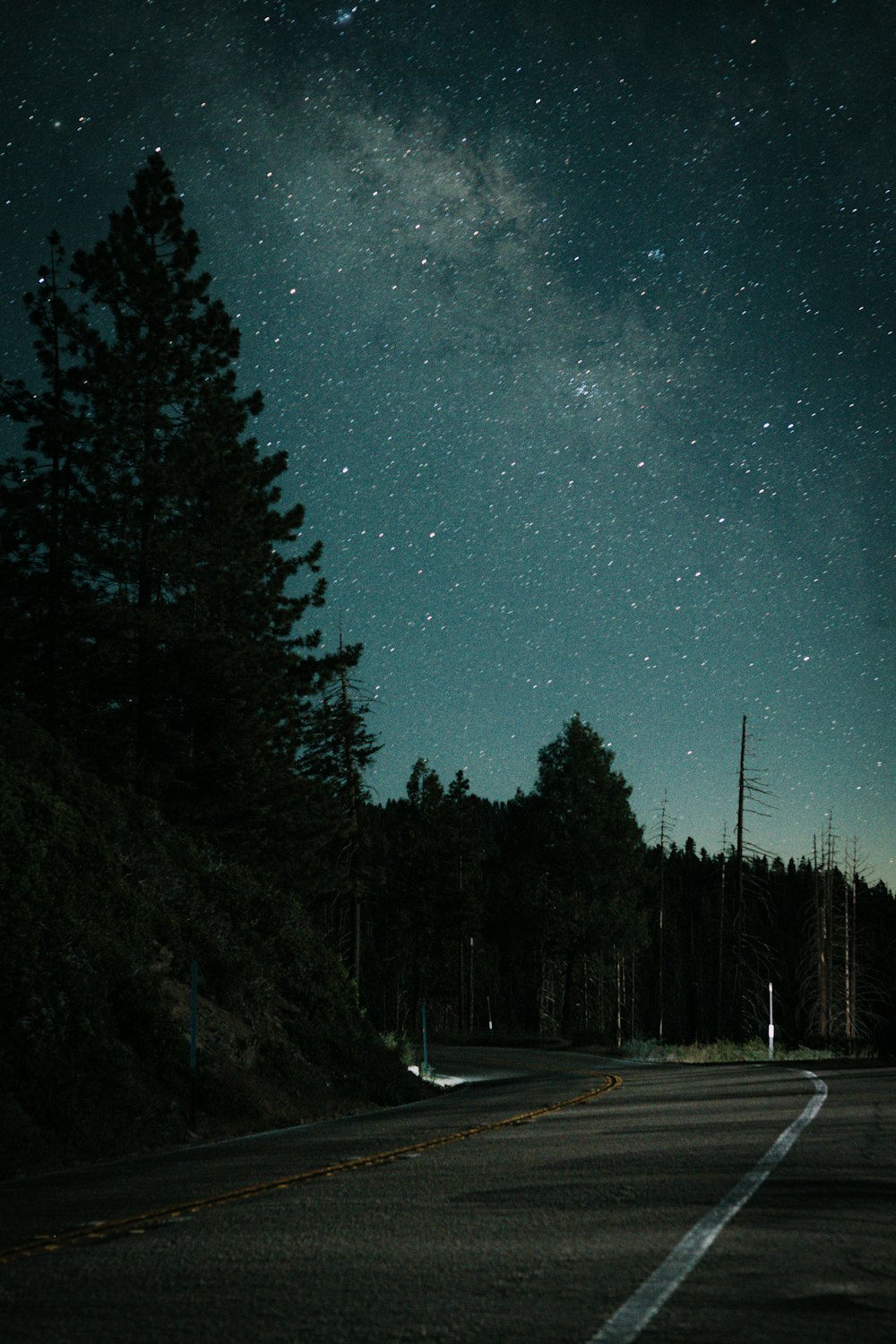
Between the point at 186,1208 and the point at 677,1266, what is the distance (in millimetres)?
3780

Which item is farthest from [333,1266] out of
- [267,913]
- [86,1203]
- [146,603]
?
[146,603]

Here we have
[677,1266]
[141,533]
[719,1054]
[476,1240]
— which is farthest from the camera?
[719,1054]

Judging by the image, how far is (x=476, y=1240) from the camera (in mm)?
6707

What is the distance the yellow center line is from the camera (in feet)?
22.6

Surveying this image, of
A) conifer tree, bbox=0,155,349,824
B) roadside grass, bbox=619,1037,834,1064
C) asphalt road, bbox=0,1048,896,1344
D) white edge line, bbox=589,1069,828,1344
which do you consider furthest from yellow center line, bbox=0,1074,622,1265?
roadside grass, bbox=619,1037,834,1064

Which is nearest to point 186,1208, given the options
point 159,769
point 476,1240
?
point 476,1240

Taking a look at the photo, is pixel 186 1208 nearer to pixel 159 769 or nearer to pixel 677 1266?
pixel 677 1266

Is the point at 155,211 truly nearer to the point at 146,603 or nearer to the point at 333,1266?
the point at 146,603

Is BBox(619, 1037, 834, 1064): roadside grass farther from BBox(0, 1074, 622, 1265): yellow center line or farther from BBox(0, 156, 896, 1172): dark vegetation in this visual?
BBox(0, 1074, 622, 1265): yellow center line

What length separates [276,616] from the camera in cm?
3578

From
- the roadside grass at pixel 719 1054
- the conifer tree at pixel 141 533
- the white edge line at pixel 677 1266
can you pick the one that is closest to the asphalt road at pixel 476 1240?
the white edge line at pixel 677 1266

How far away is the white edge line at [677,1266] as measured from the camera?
466cm

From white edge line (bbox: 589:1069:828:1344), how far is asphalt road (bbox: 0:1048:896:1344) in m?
0.02

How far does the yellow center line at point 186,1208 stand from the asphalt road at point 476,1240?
0.03m
